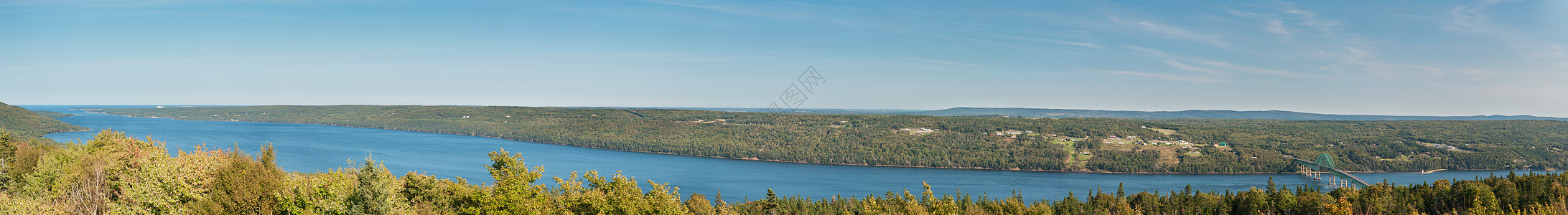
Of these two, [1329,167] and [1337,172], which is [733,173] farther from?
[1337,172]

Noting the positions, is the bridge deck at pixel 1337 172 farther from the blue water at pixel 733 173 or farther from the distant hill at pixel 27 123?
the distant hill at pixel 27 123

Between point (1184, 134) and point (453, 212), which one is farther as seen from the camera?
point (1184, 134)

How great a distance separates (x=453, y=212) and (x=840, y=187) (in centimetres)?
8542

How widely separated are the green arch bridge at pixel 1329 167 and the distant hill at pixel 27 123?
195m

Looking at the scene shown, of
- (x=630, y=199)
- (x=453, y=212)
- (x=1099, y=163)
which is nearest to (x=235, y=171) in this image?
(x=453, y=212)

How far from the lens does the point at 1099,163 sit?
141 m

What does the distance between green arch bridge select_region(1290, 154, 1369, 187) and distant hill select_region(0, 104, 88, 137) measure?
195 metres

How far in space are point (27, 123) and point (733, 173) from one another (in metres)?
131

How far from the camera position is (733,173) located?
124438 millimetres

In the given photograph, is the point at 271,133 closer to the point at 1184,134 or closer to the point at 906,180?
the point at 906,180

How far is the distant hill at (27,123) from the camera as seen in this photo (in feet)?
445

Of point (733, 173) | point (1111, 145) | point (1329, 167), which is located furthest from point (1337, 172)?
point (733, 173)

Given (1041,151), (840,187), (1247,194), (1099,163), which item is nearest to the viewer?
(1247,194)

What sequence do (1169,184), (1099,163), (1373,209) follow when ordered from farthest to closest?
(1099,163)
(1169,184)
(1373,209)
